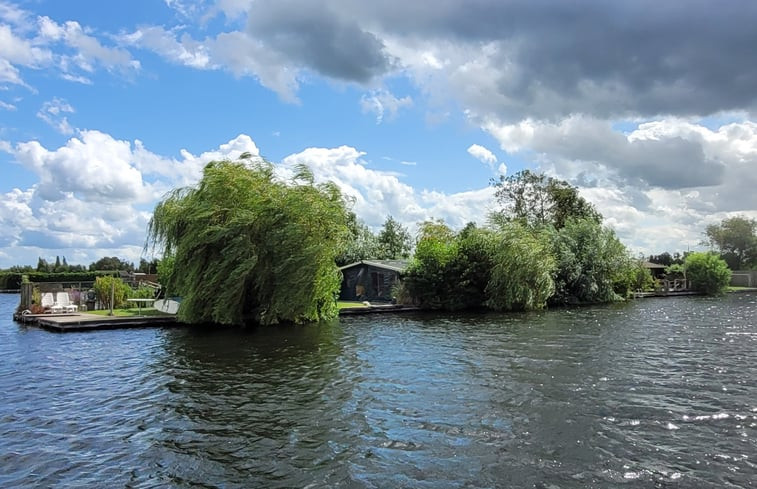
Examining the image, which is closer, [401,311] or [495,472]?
[495,472]

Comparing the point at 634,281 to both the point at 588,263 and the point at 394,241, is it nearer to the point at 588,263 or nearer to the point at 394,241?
the point at 588,263

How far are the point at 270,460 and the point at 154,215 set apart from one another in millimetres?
20289

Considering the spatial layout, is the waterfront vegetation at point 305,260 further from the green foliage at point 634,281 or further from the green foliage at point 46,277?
the green foliage at point 46,277

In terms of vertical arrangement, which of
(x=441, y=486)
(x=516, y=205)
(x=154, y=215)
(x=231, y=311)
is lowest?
(x=441, y=486)

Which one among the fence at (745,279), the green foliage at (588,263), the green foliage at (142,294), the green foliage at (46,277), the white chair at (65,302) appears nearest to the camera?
the white chair at (65,302)

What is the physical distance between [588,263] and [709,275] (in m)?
21.8

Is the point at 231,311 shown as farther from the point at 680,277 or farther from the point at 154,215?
the point at 680,277

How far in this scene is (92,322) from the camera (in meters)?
24.2

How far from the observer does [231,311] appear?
2448cm

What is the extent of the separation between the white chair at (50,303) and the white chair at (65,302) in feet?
0.74

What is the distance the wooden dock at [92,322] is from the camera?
23.8 m

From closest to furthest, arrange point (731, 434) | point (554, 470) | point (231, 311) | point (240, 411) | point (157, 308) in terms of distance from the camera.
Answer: point (554, 470), point (731, 434), point (240, 411), point (231, 311), point (157, 308)

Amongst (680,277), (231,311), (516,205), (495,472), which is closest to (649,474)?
(495,472)

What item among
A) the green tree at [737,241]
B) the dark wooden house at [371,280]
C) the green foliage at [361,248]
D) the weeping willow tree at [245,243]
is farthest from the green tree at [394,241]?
the green tree at [737,241]
